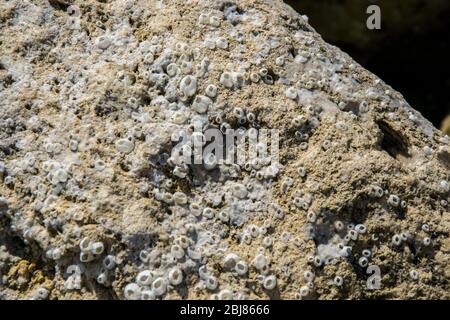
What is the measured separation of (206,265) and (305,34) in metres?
1.33

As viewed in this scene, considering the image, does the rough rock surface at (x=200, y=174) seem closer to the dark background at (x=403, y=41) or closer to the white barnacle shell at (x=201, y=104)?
the white barnacle shell at (x=201, y=104)

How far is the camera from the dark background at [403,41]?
6617mm

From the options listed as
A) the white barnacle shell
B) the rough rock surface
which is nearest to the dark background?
the rough rock surface

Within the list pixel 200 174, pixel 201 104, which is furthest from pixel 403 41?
pixel 200 174

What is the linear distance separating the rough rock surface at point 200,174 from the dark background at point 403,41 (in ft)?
12.7

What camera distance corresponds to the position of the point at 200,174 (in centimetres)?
268

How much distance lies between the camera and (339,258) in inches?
101

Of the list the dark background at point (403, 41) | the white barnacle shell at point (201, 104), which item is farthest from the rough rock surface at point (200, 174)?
the dark background at point (403, 41)

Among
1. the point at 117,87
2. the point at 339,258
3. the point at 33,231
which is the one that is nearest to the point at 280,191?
the point at 339,258

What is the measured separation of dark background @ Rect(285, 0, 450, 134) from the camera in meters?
6.62

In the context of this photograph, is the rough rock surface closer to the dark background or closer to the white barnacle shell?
the white barnacle shell

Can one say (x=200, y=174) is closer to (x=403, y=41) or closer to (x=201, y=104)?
(x=201, y=104)

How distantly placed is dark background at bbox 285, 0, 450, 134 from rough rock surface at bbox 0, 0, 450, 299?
12.7 ft

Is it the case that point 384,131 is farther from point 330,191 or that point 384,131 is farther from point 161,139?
point 161,139
